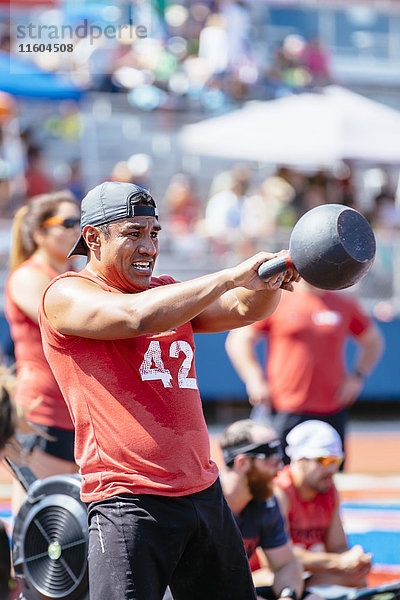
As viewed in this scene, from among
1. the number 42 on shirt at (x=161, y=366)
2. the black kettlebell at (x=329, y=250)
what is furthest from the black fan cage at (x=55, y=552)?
the black kettlebell at (x=329, y=250)

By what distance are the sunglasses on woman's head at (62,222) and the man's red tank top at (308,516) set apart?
1970mm

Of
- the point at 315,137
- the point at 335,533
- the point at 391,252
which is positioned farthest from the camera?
the point at 315,137

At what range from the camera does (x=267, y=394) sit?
7.46 meters

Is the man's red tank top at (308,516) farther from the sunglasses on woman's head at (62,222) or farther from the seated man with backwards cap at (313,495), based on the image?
the sunglasses on woman's head at (62,222)

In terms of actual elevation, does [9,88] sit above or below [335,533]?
above

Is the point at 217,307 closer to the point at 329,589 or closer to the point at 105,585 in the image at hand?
the point at 105,585

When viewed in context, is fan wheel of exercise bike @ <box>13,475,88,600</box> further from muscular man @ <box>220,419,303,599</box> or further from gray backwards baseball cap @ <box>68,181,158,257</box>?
gray backwards baseball cap @ <box>68,181,158,257</box>

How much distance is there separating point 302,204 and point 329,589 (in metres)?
10.2

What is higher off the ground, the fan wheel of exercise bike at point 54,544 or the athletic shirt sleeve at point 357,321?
the athletic shirt sleeve at point 357,321

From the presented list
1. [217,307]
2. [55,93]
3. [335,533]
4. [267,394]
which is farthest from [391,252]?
[217,307]

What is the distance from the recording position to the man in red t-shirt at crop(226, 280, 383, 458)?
738 centimetres

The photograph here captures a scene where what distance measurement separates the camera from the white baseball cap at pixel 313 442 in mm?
5953

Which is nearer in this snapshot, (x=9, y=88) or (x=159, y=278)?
(x=159, y=278)

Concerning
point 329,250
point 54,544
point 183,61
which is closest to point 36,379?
point 54,544
